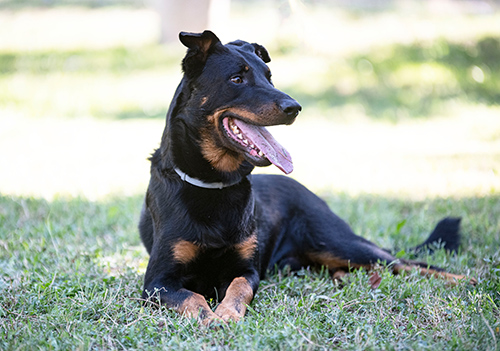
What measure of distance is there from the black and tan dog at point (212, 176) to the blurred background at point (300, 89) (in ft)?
6.28

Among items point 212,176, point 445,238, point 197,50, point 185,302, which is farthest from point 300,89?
point 185,302

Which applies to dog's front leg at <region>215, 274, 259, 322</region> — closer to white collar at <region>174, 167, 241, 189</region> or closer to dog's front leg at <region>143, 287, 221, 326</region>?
dog's front leg at <region>143, 287, 221, 326</region>

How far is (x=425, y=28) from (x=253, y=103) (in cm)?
1440

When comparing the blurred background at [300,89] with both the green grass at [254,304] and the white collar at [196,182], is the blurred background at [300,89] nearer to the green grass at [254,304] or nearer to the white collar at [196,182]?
the green grass at [254,304]

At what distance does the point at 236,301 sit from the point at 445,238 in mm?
2372

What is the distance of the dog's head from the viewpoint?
3.49 metres

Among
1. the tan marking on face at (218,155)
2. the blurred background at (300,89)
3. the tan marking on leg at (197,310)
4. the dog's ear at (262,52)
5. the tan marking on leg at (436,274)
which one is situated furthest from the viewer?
the blurred background at (300,89)

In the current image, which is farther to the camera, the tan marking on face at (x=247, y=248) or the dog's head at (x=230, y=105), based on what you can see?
the tan marking on face at (x=247, y=248)

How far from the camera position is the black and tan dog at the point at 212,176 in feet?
11.5

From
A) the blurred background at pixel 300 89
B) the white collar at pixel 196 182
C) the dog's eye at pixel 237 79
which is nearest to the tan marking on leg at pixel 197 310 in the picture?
the white collar at pixel 196 182

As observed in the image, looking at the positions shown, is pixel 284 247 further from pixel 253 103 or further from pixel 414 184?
pixel 414 184

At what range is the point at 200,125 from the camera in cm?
367

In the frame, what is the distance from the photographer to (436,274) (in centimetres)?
413

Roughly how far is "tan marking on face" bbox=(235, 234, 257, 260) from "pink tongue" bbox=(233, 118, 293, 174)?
0.62 metres
